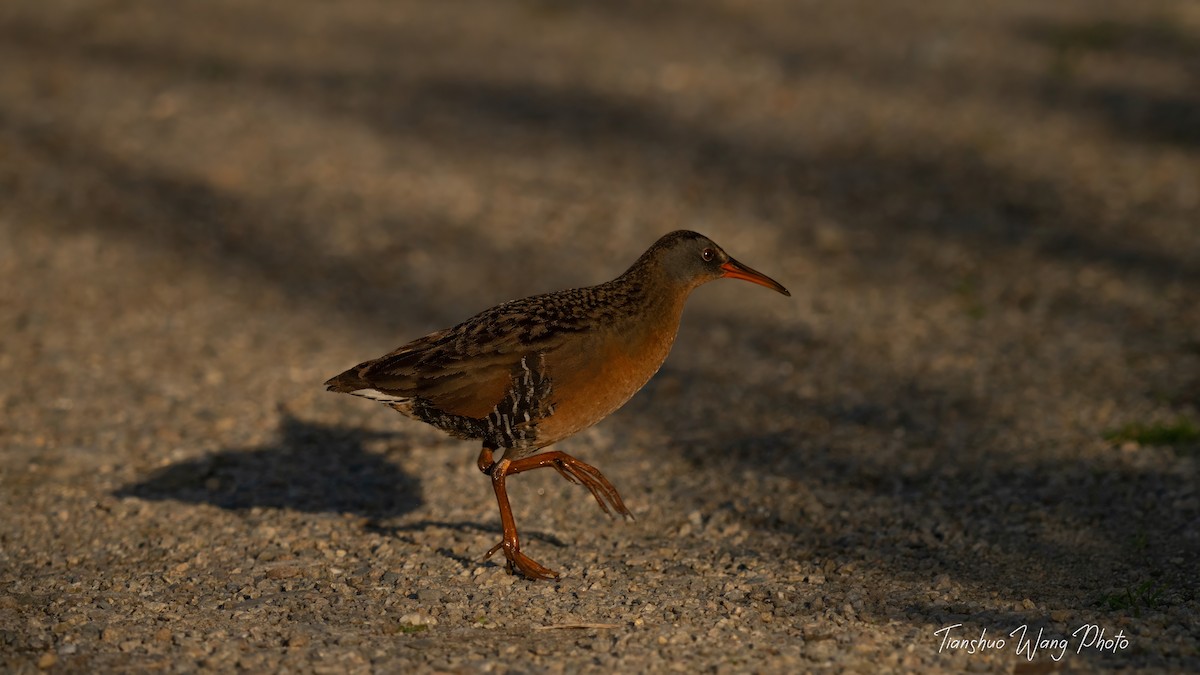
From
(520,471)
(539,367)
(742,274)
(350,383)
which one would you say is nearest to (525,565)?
(520,471)

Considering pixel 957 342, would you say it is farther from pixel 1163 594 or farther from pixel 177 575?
pixel 177 575

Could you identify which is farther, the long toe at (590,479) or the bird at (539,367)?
the long toe at (590,479)

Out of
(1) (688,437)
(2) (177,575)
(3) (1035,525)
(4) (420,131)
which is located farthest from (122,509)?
(4) (420,131)

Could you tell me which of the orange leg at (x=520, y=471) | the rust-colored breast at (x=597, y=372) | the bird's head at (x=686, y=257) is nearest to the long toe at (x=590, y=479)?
the orange leg at (x=520, y=471)

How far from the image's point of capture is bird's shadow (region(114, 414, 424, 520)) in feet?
22.6

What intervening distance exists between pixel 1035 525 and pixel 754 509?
4.66ft

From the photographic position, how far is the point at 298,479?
722 centimetres

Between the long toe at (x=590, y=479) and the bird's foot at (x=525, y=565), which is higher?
the long toe at (x=590, y=479)

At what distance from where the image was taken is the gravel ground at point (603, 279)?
17.7 ft

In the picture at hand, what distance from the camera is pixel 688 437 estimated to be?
7938 mm

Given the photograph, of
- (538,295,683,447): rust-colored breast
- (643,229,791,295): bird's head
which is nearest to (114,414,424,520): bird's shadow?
(538,295,683,447): rust-colored breast

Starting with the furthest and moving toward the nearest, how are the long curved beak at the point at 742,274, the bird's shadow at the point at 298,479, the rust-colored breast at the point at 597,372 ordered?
1. the bird's shadow at the point at 298,479
2. the long curved beak at the point at 742,274
3. the rust-colored breast at the point at 597,372

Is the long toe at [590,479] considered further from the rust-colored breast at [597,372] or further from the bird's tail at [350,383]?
the bird's tail at [350,383]

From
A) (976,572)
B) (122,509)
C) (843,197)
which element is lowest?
(122,509)
